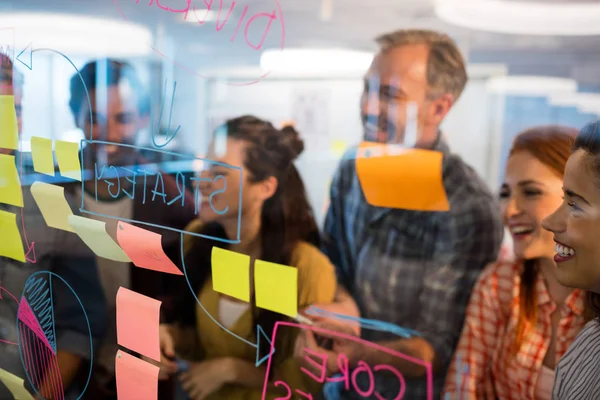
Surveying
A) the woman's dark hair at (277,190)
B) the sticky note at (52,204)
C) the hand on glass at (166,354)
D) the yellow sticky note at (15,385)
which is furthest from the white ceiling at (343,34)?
the yellow sticky note at (15,385)

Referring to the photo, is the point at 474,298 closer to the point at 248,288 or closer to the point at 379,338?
the point at 379,338

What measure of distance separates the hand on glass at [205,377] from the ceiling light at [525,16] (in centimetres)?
67

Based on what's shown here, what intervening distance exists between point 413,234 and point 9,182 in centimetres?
97

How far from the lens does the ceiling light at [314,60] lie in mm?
851

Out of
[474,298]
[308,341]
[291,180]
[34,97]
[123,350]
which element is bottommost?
[123,350]

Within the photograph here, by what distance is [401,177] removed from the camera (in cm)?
83

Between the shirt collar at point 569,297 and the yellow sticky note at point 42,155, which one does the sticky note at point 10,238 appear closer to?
the yellow sticky note at point 42,155

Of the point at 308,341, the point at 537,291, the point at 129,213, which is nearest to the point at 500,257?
the point at 537,291

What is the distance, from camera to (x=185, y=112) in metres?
1.02

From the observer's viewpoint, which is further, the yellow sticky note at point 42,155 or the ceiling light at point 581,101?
the yellow sticky note at point 42,155

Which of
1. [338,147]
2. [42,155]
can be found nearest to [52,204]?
[42,155]

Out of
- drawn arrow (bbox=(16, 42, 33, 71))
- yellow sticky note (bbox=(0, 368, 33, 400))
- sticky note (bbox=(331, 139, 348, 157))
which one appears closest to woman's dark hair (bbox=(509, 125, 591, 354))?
sticky note (bbox=(331, 139, 348, 157))

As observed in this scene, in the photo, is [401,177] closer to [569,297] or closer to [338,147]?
[338,147]

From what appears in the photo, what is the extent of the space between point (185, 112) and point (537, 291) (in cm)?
61
